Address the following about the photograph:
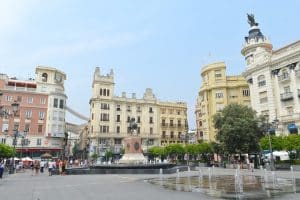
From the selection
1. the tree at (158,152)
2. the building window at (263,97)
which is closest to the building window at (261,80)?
the building window at (263,97)


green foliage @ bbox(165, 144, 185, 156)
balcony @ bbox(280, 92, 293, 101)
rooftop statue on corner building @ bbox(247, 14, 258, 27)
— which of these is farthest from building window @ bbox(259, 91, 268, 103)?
green foliage @ bbox(165, 144, 185, 156)

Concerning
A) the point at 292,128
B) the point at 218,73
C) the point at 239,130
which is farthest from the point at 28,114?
the point at 292,128

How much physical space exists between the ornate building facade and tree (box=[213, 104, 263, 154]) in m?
37.7


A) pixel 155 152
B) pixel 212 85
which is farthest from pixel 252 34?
pixel 155 152

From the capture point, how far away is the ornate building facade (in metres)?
64.8

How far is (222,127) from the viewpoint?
45.4 m

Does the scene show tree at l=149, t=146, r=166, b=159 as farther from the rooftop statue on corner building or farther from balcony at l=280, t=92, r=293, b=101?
the rooftop statue on corner building

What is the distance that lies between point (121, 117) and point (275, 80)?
41.8 m

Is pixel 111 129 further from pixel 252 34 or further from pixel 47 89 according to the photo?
pixel 252 34

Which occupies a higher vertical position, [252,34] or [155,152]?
[252,34]

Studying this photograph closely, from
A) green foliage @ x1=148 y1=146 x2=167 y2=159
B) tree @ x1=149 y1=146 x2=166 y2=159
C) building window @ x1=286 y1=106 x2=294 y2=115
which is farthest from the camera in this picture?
tree @ x1=149 y1=146 x2=166 y2=159

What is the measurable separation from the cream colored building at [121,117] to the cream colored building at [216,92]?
13323 millimetres

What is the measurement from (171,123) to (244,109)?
42468mm

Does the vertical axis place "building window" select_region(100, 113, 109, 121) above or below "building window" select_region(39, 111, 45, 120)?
above
